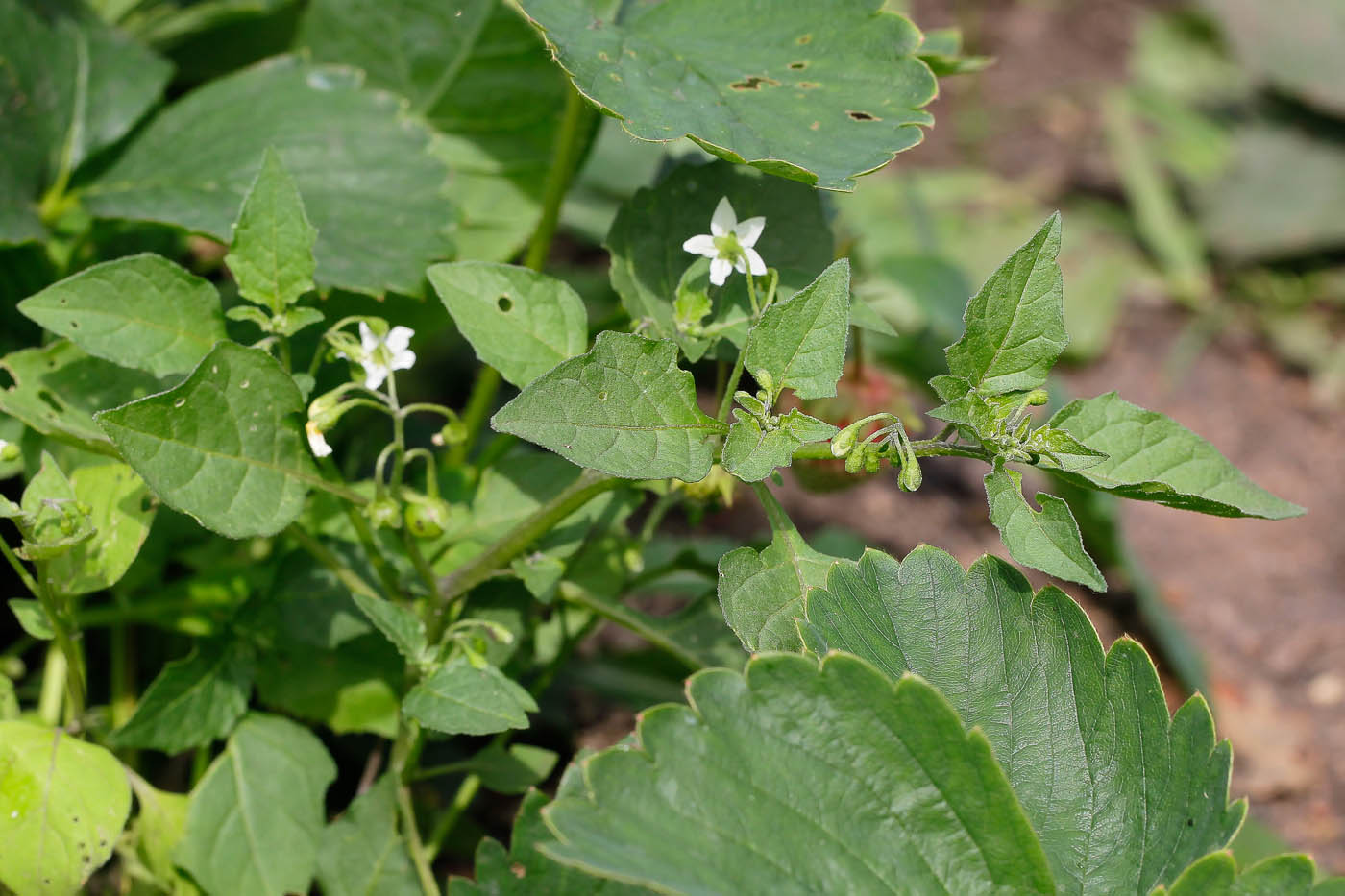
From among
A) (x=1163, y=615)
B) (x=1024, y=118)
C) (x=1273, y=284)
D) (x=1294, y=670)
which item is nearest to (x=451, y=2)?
(x=1163, y=615)

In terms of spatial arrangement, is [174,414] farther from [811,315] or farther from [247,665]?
[811,315]

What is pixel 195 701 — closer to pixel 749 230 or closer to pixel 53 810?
pixel 53 810

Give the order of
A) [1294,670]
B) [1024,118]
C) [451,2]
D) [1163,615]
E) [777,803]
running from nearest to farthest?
[777,803] → [451,2] → [1163,615] → [1294,670] → [1024,118]

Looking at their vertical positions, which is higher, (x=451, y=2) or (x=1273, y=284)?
(x=451, y=2)

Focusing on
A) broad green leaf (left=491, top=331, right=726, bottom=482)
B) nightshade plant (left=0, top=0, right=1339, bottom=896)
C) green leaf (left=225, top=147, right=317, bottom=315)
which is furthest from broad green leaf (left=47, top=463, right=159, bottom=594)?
broad green leaf (left=491, top=331, right=726, bottom=482)

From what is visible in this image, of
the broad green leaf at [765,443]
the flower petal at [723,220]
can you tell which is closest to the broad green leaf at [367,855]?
the broad green leaf at [765,443]

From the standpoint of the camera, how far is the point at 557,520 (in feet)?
3.63

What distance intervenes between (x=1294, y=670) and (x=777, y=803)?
1.84 meters

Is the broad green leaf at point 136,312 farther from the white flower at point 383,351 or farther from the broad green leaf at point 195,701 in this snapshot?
the broad green leaf at point 195,701

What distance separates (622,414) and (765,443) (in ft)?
0.42

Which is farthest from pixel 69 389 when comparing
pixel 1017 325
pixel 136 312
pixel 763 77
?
pixel 1017 325

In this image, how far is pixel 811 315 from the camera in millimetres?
996

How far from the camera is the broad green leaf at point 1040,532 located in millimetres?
916

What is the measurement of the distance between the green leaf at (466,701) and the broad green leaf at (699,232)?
403mm
